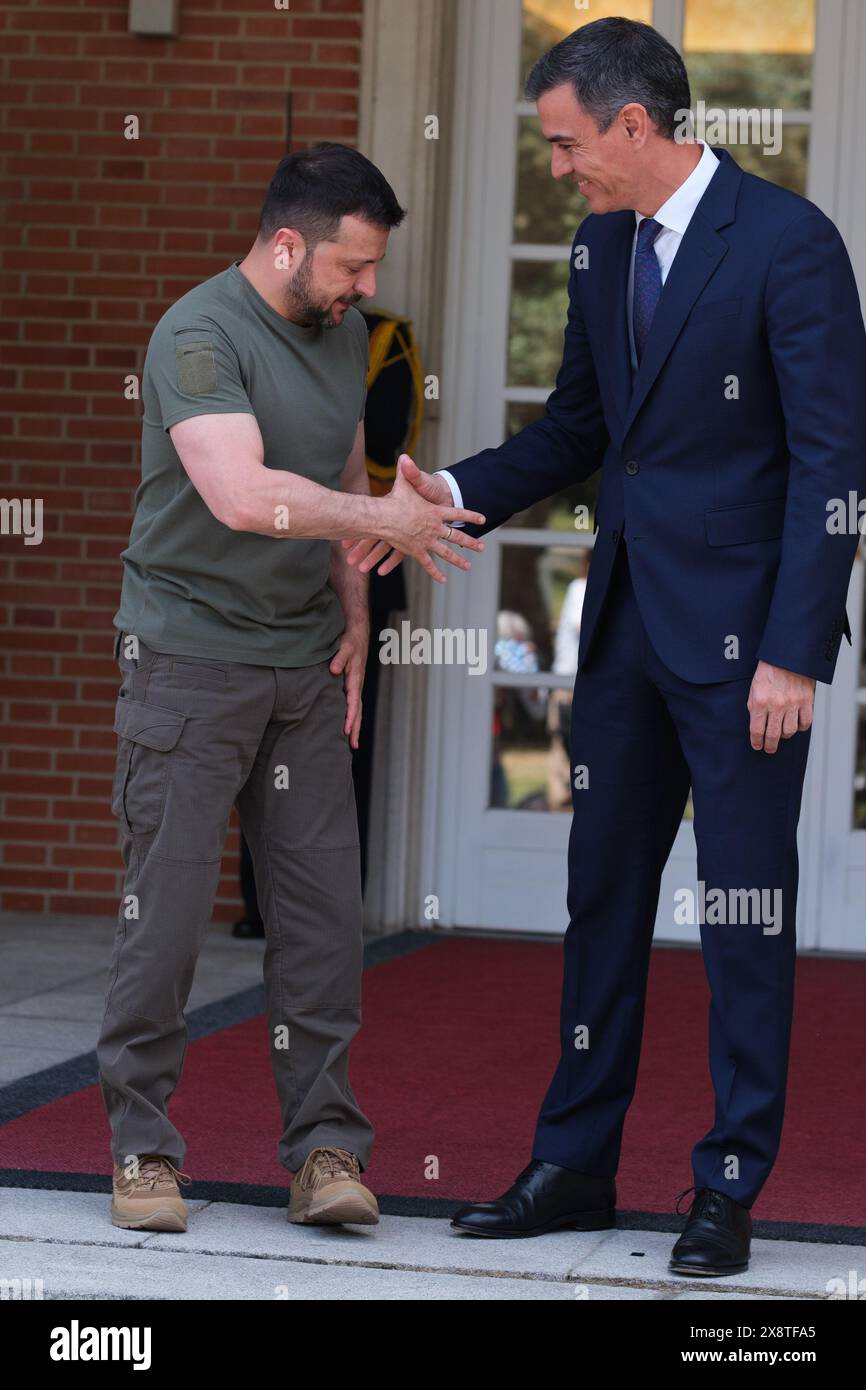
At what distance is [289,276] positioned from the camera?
9.80 feet

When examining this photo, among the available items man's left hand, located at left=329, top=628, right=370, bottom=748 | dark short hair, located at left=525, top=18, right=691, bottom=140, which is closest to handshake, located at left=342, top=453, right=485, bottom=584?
man's left hand, located at left=329, top=628, right=370, bottom=748

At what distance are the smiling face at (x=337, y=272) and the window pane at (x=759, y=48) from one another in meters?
3.23

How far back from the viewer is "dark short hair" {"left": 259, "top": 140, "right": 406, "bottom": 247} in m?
2.96

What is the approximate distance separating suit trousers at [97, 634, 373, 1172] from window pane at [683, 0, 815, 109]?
3406 mm

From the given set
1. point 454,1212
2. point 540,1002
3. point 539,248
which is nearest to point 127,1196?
point 454,1212

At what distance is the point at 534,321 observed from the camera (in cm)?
603

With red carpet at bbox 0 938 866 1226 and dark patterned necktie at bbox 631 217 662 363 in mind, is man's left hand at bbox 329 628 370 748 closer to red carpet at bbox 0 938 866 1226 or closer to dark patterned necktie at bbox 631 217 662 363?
dark patterned necktie at bbox 631 217 662 363

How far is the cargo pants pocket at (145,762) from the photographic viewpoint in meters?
2.99

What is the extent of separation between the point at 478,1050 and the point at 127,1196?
158 cm

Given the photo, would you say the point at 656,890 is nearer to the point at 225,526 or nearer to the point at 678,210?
the point at 225,526

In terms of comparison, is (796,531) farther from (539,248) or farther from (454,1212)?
(539,248)

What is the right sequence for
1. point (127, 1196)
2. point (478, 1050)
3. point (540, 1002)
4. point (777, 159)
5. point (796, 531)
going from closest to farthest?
point (796, 531) → point (127, 1196) → point (478, 1050) → point (540, 1002) → point (777, 159)

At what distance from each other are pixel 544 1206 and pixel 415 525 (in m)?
1.05

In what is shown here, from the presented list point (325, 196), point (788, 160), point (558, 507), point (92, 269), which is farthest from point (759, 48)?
point (325, 196)
